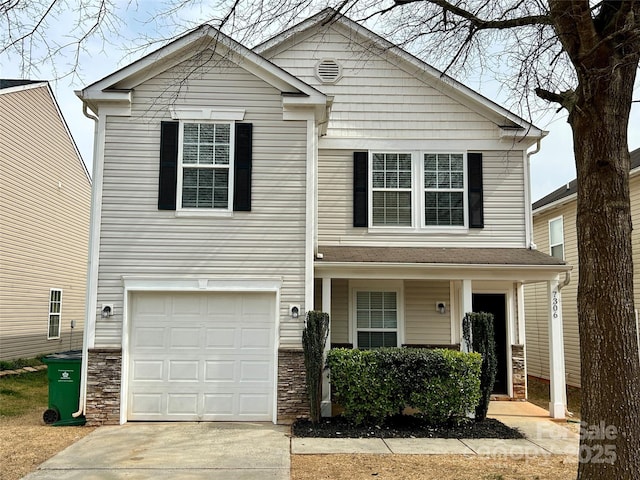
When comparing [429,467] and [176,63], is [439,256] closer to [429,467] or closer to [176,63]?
[429,467]

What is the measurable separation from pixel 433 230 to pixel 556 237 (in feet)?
22.1

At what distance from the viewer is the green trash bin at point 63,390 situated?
9.12m

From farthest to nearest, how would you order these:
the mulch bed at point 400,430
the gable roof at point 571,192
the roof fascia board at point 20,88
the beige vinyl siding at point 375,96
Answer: the roof fascia board at point 20,88 → the gable roof at point 571,192 → the beige vinyl siding at point 375,96 → the mulch bed at point 400,430

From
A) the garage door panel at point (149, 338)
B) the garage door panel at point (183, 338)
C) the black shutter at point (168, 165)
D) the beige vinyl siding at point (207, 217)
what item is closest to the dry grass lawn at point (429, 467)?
the beige vinyl siding at point (207, 217)

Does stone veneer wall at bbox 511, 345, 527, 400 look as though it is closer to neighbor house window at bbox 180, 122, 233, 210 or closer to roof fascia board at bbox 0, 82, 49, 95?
neighbor house window at bbox 180, 122, 233, 210

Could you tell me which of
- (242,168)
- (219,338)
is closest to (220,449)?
(219,338)

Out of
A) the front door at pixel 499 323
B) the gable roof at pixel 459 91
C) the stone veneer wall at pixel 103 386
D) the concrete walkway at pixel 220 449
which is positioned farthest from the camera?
the front door at pixel 499 323

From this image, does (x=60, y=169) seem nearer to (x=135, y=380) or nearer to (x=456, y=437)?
(x=135, y=380)

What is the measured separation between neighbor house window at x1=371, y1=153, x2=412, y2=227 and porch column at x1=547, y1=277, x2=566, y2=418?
3046 millimetres

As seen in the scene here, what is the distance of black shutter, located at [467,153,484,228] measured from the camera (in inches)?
450

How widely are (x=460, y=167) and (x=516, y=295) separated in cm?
288

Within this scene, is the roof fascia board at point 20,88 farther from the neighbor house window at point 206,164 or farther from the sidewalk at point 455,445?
the sidewalk at point 455,445

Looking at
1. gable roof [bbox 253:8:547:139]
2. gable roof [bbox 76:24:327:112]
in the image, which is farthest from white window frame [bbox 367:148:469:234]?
gable roof [bbox 76:24:327:112]

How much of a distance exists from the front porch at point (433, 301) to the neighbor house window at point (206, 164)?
7.02 feet
